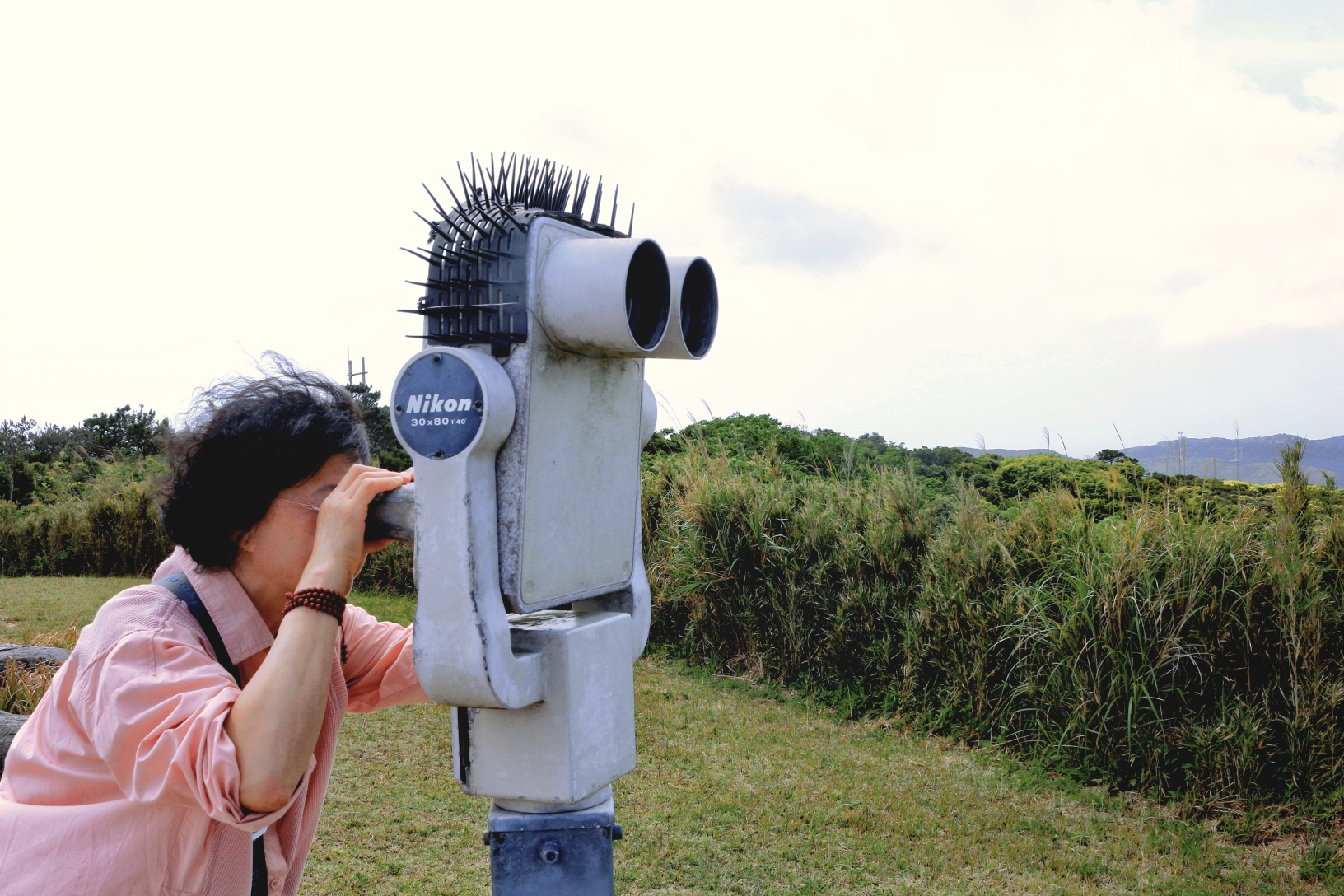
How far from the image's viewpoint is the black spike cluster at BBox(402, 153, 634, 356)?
146cm

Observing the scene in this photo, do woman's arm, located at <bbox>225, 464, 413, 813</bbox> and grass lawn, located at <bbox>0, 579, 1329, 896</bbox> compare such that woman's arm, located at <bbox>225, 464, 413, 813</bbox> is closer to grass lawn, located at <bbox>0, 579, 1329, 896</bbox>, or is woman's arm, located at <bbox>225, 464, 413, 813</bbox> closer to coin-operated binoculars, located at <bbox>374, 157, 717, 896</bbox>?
coin-operated binoculars, located at <bbox>374, 157, 717, 896</bbox>

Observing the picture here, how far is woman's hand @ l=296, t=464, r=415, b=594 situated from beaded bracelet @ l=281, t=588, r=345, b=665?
24mm

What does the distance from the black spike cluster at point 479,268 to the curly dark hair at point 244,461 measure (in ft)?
1.16

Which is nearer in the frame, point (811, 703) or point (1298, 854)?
point (1298, 854)

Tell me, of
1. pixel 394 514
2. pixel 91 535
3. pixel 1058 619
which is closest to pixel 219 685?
pixel 394 514

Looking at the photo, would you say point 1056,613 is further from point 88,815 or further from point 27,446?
point 27,446

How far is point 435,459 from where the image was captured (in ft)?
4.63

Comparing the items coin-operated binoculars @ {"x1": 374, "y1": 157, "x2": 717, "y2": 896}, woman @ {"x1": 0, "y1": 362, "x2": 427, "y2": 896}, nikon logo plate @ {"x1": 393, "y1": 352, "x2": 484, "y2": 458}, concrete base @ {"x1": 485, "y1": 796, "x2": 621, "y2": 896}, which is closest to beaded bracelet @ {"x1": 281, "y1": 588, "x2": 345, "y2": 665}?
woman @ {"x1": 0, "y1": 362, "x2": 427, "y2": 896}

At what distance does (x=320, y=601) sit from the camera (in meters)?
1.42

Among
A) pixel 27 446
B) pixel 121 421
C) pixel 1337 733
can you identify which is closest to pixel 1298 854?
pixel 1337 733

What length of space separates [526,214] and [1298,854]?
14.6 ft

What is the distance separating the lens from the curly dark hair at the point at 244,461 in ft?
5.57

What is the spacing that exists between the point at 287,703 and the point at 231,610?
41cm

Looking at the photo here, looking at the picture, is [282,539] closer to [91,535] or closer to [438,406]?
[438,406]
